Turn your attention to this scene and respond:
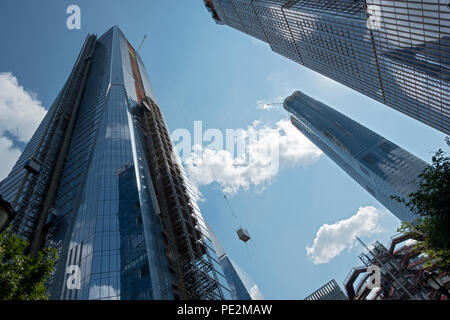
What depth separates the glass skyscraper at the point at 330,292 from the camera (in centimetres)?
11594

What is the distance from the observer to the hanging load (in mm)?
87012

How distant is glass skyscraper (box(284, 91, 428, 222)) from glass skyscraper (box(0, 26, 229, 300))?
113136mm

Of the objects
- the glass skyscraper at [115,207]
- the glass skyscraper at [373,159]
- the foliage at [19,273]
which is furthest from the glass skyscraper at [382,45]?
the foliage at [19,273]

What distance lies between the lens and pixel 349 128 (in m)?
176

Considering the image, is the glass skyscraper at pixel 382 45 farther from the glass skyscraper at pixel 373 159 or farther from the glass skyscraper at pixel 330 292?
the glass skyscraper at pixel 330 292

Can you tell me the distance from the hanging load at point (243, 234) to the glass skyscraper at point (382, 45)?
205 ft

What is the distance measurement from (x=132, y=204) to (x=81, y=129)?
53.9m

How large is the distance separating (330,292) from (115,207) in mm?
104931

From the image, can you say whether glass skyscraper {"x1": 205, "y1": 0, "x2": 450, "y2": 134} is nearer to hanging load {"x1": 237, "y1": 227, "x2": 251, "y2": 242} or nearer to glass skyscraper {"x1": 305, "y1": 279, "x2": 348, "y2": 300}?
hanging load {"x1": 237, "y1": 227, "x2": 251, "y2": 242}

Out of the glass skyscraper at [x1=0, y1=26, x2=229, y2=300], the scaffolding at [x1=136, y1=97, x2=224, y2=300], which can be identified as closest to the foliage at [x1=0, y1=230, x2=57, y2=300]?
the glass skyscraper at [x1=0, y1=26, x2=229, y2=300]

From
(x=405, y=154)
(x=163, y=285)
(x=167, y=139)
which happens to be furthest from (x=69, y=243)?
(x=405, y=154)

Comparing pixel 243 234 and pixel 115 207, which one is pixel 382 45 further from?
pixel 115 207
